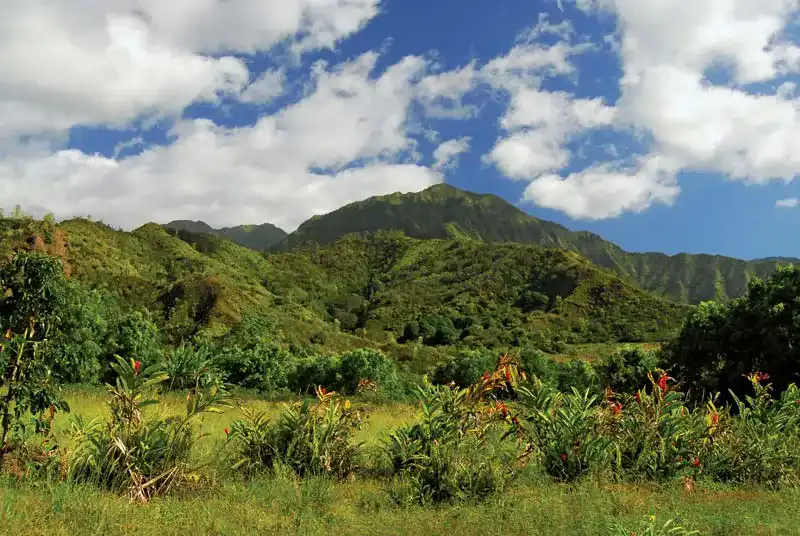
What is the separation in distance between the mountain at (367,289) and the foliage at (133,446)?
49578 mm

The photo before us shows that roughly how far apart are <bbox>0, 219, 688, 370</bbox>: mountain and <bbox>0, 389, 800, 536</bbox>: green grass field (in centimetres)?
5046

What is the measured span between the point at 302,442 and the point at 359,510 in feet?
6.54

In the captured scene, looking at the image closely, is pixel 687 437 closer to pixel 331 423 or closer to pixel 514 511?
pixel 514 511

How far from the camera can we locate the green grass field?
→ 5.57 meters

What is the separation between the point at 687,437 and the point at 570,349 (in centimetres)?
7432

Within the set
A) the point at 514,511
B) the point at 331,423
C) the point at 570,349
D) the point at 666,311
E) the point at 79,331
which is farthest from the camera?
the point at 666,311

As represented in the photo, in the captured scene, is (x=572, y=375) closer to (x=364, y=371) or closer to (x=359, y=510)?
(x=364, y=371)

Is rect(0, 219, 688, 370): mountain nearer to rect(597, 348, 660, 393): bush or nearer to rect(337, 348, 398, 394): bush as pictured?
rect(337, 348, 398, 394): bush

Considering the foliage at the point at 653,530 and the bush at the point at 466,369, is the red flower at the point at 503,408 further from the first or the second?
the bush at the point at 466,369

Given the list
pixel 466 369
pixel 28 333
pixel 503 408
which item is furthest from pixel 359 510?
pixel 466 369

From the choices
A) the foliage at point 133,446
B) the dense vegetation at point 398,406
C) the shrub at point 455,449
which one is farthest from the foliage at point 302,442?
the foliage at point 133,446

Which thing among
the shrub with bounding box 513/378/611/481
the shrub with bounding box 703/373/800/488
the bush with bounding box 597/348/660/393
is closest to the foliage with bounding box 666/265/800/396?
the bush with bounding box 597/348/660/393

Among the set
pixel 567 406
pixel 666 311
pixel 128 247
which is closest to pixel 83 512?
pixel 567 406

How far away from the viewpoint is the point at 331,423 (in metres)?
8.41
